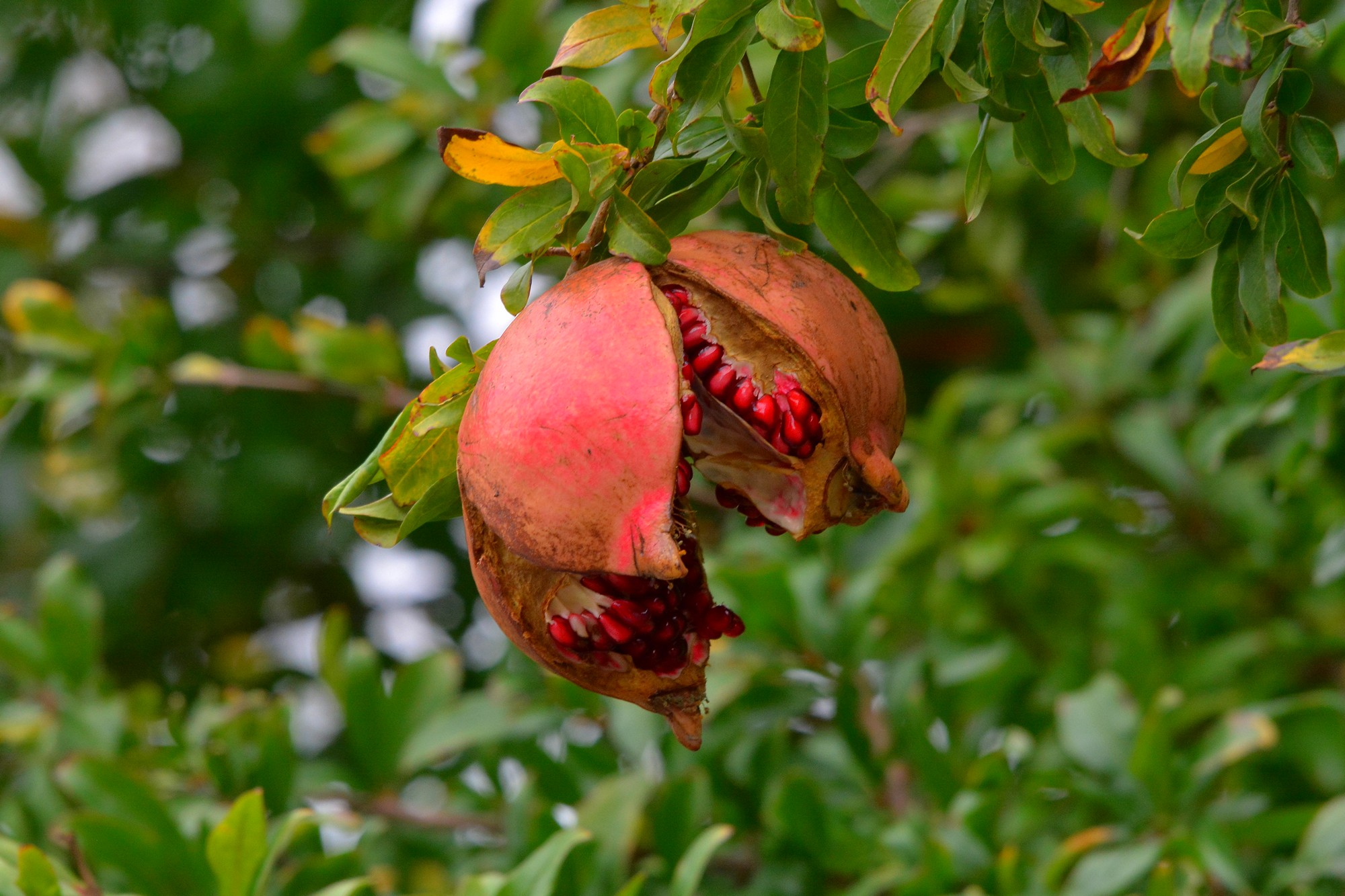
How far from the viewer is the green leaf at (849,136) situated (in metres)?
0.93

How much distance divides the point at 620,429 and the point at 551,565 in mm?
107

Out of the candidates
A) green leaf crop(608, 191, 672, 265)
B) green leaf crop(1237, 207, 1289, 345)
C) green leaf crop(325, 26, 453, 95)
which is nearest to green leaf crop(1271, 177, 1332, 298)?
green leaf crop(1237, 207, 1289, 345)

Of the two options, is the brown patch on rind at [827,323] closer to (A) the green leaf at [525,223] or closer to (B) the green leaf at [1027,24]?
(A) the green leaf at [525,223]

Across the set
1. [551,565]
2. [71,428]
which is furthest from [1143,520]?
[71,428]

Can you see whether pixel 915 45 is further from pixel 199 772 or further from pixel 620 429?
pixel 199 772

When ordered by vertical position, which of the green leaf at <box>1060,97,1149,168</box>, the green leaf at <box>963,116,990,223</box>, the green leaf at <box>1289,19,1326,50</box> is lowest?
the green leaf at <box>963,116,990,223</box>

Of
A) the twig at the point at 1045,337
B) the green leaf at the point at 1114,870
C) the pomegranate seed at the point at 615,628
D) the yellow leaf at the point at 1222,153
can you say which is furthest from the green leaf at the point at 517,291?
the twig at the point at 1045,337

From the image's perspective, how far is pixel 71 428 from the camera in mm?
2295

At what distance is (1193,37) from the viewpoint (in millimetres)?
783

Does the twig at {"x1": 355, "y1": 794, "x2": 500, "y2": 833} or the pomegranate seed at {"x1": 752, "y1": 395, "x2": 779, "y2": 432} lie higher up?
the pomegranate seed at {"x1": 752, "y1": 395, "x2": 779, "y2": 432}

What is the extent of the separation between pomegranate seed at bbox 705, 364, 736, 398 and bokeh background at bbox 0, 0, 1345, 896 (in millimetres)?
505

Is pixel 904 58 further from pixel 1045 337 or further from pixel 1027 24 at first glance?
pixel 1045 337

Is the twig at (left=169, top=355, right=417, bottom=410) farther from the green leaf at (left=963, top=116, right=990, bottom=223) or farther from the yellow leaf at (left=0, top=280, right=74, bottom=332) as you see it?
the green leaf at (left=963, top=116, right=990, bottom=223)

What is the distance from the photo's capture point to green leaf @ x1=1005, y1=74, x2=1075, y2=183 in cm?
94
